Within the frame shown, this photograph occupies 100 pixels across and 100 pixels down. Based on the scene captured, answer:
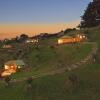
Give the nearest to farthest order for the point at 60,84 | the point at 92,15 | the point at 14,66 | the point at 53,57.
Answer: the point at 60,84 → the point at 14,66 → the point at 53,57 → the point at 92,15

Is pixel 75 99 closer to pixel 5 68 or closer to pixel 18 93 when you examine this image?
pixel 18 93

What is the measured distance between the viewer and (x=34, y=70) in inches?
3118

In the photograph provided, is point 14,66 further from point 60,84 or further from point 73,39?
point 60,84

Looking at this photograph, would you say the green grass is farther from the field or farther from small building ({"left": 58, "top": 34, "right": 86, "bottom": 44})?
small building ({"left": 58, "top": 34, "right": 86, "bottom": 44})

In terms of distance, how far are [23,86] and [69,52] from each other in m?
29.6

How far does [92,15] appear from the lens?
13388 centimetres

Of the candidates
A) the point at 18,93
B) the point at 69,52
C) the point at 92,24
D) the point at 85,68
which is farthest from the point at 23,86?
the point at 92,24

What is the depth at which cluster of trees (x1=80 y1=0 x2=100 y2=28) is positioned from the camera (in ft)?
436

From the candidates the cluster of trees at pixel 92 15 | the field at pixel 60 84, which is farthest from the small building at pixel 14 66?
the cluster of trees at pixel 92 15

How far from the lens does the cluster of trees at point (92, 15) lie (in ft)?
436

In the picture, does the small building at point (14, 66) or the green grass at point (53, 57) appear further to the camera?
the small building at point (14, 66)

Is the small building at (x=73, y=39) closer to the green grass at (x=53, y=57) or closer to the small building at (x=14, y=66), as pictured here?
the green grass at (x=53, y=57)

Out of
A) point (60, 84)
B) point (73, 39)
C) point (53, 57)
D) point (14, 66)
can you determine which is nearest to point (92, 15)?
point (73, 39)

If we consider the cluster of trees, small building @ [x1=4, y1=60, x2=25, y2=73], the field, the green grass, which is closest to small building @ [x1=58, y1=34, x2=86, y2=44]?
the green grass
